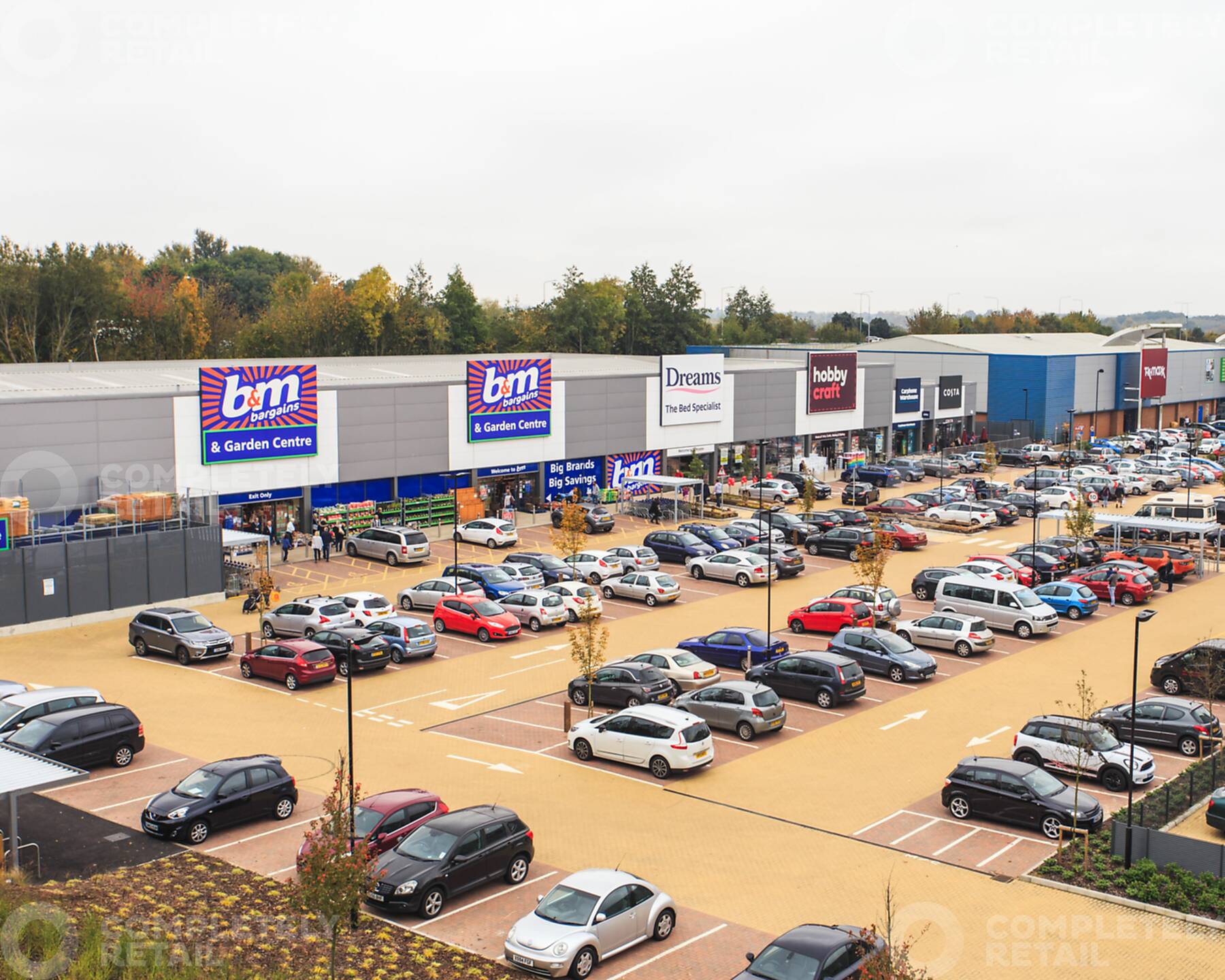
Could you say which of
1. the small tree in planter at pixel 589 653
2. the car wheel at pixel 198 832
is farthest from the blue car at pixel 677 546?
the car wheel at pixel 198 832

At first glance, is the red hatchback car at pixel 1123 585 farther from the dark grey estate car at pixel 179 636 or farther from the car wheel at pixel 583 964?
the car wheel at pixel 583 964

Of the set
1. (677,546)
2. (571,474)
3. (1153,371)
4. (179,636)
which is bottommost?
(179,636)

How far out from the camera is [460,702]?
1206 inches

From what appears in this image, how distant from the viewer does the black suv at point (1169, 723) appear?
87.6 feet

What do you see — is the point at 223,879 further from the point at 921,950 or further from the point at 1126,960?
the point at 1126,960

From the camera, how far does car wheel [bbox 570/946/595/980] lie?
16641mm

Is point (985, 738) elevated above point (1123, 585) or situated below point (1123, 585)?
below

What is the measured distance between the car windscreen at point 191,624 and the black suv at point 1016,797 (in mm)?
21240

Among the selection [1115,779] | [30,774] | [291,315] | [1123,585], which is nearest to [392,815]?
[30,774]

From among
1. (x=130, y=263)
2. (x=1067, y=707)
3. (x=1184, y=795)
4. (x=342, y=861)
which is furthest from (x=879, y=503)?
(x=130, y=263)

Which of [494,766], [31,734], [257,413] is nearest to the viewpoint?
[31,734]

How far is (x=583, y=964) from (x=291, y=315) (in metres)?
92.1

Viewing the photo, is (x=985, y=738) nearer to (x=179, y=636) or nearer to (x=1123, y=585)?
(x=1123, y=585)

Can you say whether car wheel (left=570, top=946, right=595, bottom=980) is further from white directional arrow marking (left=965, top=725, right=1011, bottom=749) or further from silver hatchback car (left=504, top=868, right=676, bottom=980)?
white directional arrow marking (left=965, top=725, right=1011, bottom=749)
